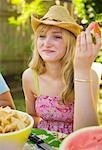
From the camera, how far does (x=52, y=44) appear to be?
5.24 ft

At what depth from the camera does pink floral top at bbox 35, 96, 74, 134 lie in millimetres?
1724

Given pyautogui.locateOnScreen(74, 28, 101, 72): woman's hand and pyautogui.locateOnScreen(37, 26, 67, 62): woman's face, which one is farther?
pyautogui.locateOnScreen(37, 26, 67, 62): woman's face

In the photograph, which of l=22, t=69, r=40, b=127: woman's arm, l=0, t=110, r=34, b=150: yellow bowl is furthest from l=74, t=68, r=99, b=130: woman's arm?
l=22, t=69, r=40, b=127: woman's arm

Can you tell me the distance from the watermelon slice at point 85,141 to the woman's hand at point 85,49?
0.29m

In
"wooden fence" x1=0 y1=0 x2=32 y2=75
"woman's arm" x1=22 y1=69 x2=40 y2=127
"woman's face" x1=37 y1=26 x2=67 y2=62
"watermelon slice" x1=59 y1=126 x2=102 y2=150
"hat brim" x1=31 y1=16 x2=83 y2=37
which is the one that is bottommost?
"wooden fence" x1=0 y1=0 x2=32 y2=75

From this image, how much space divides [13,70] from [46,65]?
544cm

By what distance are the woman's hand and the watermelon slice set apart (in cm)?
29

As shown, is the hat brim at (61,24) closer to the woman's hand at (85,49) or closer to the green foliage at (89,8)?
the woman's hand at (85,49)

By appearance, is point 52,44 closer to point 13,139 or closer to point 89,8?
point 13,139

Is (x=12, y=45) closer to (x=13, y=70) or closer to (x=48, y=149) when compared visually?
(x=13, y=70)

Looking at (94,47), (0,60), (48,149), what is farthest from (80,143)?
(0,60)

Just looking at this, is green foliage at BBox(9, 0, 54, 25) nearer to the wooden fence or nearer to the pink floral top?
the wooden fence

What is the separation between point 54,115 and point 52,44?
0.37 meters

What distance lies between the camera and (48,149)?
114 centimetres
